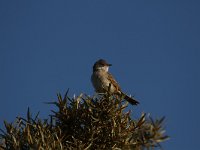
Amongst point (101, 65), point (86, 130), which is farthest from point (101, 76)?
point (86, 130)

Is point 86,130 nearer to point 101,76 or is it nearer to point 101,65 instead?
point 101,76

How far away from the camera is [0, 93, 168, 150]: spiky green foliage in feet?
12.6

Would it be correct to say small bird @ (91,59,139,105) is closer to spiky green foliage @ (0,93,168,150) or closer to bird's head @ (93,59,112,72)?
bird's head @ (93,59,112,72)

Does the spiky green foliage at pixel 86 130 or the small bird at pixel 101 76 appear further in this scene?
the small bird at pixel 101 76

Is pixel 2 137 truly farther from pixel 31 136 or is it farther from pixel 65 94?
pixel 65 94

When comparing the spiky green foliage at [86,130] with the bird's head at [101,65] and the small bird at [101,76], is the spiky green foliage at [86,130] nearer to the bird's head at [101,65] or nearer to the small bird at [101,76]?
the small bird at [101,76]

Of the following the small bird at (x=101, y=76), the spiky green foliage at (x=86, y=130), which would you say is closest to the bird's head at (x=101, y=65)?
the small bird at (x=101, y=76)

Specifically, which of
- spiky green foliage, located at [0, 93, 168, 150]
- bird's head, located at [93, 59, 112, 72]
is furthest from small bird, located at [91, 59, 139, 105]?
spiky green foliage, located at [0, 93, 168, 150]

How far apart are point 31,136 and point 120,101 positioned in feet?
3.19

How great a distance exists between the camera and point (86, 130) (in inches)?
162

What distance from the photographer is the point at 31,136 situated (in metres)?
3.85

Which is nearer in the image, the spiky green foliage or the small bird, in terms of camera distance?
the spiky green foliage

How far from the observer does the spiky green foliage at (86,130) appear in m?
3.83

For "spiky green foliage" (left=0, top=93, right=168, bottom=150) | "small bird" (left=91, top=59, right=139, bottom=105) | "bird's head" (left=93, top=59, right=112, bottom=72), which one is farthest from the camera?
"bird's head" (left=93, top=59, right=112, bottom=72)
